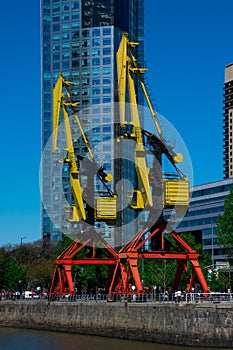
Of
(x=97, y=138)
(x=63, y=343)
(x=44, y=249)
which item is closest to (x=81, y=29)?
(x=97, y=138)

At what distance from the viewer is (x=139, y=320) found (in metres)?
63.7

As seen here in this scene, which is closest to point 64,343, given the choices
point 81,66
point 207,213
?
point 207,213

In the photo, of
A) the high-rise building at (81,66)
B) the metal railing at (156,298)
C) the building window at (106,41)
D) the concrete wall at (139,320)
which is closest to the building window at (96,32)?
the high-rise building at (81,66)

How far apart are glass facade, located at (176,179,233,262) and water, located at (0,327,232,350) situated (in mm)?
89673

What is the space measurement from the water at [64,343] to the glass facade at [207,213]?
294 feet

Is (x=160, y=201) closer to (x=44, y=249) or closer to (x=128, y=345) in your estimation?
(x=128, y=345)

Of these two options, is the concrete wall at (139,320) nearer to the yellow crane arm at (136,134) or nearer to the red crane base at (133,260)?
the red crane base at (133,260)

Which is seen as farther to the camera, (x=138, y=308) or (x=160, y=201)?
(x=160, y=201)

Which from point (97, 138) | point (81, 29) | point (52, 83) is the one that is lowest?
point (97, 138)

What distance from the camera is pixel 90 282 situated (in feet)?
367

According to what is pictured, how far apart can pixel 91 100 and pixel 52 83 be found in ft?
36.7

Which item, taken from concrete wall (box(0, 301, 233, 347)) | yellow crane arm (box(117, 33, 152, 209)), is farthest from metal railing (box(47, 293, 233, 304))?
yellow crane arm (box(117, 33, 152, 209))

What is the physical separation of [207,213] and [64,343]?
104848mm

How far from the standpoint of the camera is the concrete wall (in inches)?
2136
